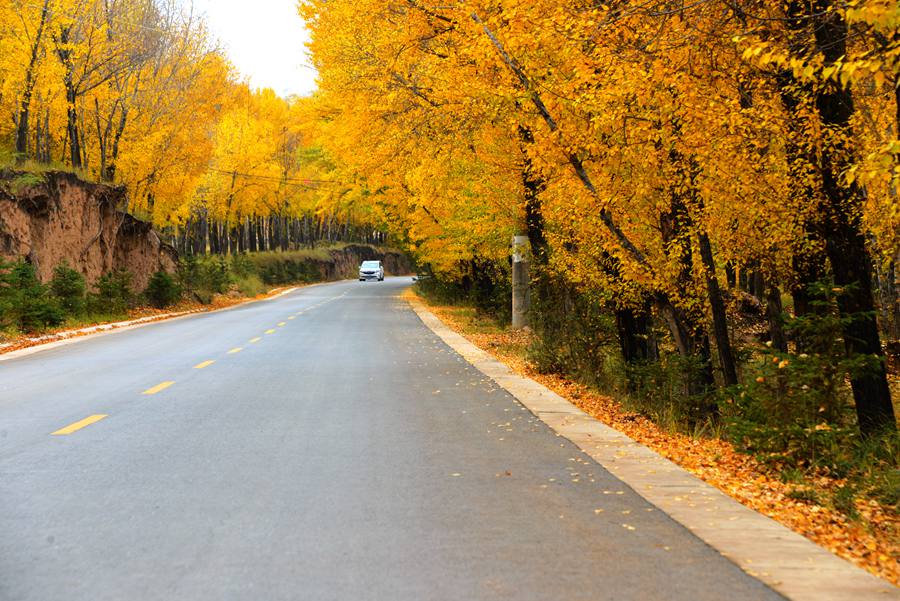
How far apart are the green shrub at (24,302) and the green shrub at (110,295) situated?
5.45 m

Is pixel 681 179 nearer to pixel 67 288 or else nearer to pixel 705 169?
pixel 705 169

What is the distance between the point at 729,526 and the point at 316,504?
2.69m

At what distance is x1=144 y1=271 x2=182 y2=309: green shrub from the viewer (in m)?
38.6

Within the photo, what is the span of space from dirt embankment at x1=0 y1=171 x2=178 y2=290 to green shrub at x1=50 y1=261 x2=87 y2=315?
Result: 955mm

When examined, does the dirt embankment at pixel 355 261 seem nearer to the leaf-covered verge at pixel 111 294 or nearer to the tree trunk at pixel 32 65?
the leaf-covered verge at pixel 111 294

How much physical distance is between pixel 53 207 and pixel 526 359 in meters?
20.0

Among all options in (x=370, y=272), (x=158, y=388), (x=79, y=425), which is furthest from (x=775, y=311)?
(x=370, y=272)

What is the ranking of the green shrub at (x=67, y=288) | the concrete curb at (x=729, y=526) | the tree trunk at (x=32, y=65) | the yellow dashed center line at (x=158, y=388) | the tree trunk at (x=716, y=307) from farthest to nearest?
the tree trunk at (x=32, y=65), the green shrub at (x=67, y=288), the yellow dashed center line at (x=158, y=388), the tree trunk at (x=716, y=307), the concrete curb at (x=729, y=526)

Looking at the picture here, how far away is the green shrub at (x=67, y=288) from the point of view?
2820cm

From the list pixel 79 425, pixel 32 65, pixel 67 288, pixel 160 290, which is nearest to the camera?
pixel 79 425

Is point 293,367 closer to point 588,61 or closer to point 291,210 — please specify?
point 588,61

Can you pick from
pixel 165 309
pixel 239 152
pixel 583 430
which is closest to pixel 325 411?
pixel 583 430

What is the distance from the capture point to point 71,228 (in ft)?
105

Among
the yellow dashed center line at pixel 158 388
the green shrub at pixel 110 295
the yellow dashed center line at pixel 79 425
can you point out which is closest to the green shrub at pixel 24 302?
the green shrub at pixel 110 295
